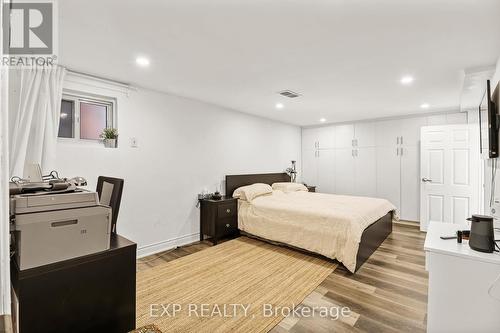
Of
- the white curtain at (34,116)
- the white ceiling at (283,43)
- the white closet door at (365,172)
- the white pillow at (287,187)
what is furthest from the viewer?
the white closet door at (365,172)

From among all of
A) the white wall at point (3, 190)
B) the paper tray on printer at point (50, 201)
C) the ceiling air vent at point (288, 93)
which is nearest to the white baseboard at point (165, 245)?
the paper tray on printer at point (50, 201)

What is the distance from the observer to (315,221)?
3.30 meters

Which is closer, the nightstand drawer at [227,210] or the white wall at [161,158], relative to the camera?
the white wall at [161,158]

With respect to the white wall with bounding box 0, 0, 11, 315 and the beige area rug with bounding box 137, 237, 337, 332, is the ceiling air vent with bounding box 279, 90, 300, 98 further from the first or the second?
the white wall with bounding box 0, 0, 11, 315

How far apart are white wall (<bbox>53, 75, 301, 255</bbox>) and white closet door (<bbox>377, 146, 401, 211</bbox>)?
10.3ft

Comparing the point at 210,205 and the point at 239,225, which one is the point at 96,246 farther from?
the point at 239,225

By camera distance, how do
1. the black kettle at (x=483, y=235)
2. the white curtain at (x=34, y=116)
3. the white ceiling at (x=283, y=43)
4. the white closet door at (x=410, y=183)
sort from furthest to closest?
the white closet door at (x=410, y=183)
the white curtain at (x=34, y=116)
the white ceiling at (x=283, y=43)
the black kettle at (x=483, y=235)

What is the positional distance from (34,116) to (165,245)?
2.26 meters

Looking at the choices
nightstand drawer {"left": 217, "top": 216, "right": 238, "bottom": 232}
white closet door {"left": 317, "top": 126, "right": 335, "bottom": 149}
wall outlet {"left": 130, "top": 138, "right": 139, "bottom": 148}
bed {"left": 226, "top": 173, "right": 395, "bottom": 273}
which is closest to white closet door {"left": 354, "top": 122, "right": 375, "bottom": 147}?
white closet door {"left": 317, "top": 126, "right": 335, "bottom": 149}

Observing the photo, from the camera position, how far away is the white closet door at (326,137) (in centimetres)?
621

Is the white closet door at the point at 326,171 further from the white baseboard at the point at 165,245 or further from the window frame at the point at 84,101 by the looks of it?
the window frame at the point at 84,101

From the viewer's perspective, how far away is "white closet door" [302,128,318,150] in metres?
6.52

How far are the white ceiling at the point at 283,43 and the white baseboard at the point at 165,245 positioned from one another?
2.24 meters

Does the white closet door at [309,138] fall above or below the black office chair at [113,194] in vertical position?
above
